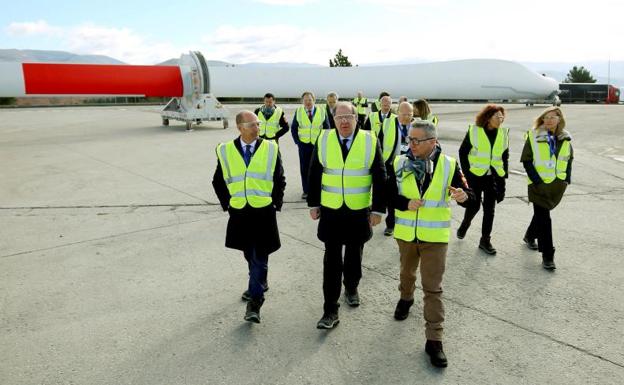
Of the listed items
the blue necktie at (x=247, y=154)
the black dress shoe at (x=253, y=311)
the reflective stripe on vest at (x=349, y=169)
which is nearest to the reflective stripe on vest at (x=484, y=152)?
the reflective stripe on vest at (x=349, y=169)

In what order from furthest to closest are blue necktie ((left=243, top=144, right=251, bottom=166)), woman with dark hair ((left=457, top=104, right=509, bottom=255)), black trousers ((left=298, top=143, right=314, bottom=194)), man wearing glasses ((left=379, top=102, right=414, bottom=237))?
black trousers ((left=298, top=143, right=314, bottom=194)) → man wearing glasses ((left=379, top=102, right=414, bottom=237)) → woman with dark hair ((left=457, top=104, right=509, bottom=255)) → blue necktie ((left=243, top=144, right=251, bottom=166))

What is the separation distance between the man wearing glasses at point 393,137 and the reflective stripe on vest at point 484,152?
0.84m

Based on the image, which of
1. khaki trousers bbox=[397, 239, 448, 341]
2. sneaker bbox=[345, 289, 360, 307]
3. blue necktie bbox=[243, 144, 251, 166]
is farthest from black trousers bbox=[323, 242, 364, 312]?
blue necktie bbox=[243, 144, 251, 166]

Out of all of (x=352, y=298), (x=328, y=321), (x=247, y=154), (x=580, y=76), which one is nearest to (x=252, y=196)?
(x=247, y=154)

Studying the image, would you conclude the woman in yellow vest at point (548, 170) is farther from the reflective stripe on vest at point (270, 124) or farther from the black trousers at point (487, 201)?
the reflective stripe on vest at point (270, 124)

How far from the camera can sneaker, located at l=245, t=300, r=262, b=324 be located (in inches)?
140

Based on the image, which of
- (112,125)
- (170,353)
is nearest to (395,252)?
(170,353)

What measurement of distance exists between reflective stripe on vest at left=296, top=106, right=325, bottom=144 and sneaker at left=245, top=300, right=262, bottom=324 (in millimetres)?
4131

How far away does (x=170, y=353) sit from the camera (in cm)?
321

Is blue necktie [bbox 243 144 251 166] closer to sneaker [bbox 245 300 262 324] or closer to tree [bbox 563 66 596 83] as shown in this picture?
sneaker [bbox 245 300 262 324]

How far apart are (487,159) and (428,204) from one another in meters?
2.06

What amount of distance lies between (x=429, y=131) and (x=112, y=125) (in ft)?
59.2

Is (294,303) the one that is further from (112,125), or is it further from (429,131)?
(112,125)

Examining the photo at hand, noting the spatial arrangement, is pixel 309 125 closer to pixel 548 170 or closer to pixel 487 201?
pixel 487 201
